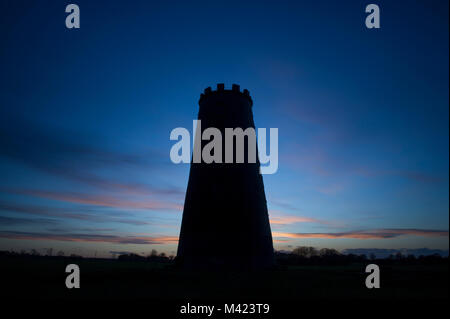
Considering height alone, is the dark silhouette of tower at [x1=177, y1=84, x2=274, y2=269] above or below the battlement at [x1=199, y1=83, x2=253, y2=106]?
below

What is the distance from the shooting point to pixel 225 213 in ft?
42.0

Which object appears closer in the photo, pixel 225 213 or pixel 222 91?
pixel 225 213

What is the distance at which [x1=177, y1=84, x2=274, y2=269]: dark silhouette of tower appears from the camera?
1223cm

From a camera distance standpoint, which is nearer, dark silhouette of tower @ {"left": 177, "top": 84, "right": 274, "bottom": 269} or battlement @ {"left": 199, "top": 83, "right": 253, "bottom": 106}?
dark silhouette of tower @ {"left": 177, "top": 84, "right": 274, "bottom": 269}

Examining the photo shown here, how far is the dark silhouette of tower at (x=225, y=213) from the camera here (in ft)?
40.1

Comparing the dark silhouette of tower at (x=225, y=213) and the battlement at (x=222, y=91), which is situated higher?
the battlement at (x=222, y=91)

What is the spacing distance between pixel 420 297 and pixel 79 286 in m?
10.8

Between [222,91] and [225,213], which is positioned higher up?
[222,91]

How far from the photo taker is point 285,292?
7594mm

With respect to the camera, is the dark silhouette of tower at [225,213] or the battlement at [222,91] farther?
the battlement at [222,91]
